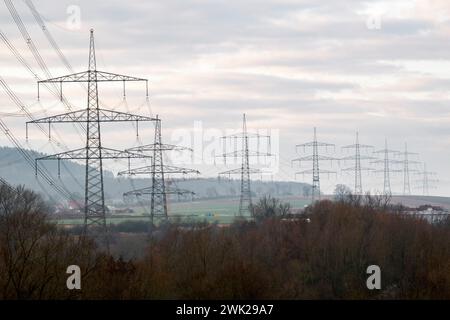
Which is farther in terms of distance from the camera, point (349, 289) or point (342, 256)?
point (342, 256)

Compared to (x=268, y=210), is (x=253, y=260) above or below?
below

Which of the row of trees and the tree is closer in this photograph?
the row of trees

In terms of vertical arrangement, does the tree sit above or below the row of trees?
above

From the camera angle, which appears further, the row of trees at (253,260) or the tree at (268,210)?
the tree at (268,210)

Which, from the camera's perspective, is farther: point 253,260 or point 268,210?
point 268,210

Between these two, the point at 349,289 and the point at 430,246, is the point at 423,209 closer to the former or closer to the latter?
the point at 430,246

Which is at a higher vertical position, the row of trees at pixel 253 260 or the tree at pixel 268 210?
the tree at pixel 268 210
